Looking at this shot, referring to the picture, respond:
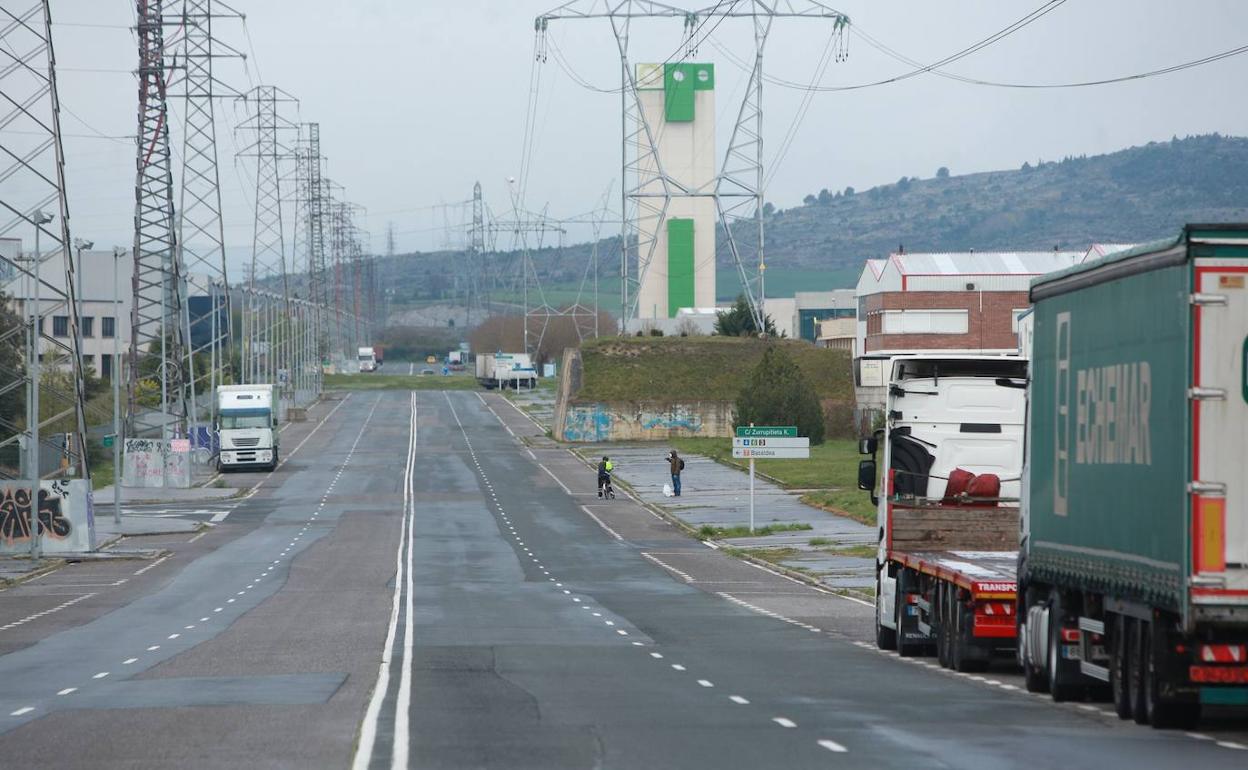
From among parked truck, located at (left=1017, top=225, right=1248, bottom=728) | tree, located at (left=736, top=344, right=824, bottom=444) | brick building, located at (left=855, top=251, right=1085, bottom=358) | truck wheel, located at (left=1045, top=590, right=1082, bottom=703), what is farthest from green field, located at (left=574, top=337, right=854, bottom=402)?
parked truck, located at (left=1017, top=225, right=1248, bottom=728)

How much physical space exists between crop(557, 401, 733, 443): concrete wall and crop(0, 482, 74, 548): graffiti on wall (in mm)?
51058

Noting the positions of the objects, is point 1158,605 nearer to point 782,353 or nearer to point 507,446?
point 782,353

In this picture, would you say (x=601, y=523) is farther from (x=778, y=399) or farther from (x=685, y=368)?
(x=685, y=368)

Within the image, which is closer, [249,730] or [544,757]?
[544,757]

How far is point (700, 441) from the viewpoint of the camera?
9281 cm

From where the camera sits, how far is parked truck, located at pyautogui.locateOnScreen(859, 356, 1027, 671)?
73.2 feet

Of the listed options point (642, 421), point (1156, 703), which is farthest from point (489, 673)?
point (642, 421)

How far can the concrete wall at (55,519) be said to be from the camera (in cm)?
4338

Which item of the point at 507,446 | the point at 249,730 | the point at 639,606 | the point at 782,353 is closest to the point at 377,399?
Answer: the point at 507,446

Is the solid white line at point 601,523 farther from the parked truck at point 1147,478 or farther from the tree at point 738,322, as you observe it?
the tree at point 738,322

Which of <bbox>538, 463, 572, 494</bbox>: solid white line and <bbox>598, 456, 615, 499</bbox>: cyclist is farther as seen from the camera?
<bbox>538, 463, 572, 494</bbox>: solid white line

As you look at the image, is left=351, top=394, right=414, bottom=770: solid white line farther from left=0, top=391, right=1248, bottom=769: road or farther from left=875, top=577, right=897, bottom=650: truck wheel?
left=875, top=577, right=897, bottom=650: truck wheel

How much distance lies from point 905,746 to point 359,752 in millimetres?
4143

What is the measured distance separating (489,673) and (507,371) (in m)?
128
